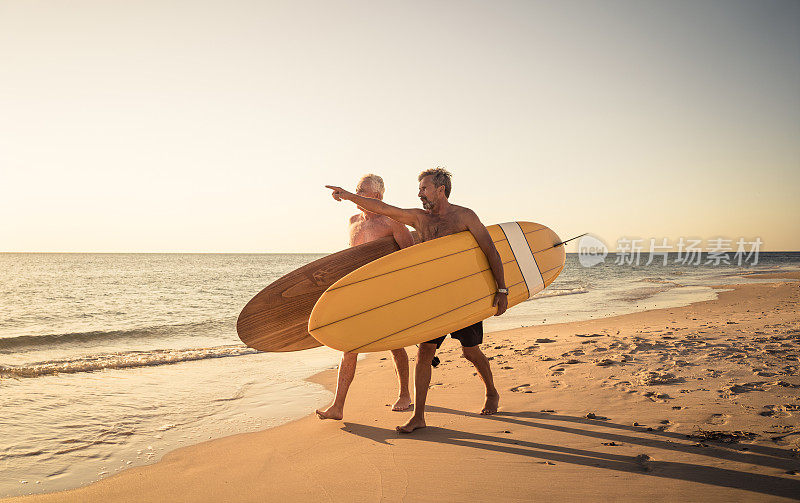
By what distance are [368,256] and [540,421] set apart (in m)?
1.82

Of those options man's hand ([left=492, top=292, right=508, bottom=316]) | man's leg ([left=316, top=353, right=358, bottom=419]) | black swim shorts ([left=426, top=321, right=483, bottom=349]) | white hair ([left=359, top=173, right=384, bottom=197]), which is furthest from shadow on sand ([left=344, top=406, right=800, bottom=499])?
white hair ([left=359, top=173, right=384, bottom=197])

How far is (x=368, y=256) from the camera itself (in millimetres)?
3840

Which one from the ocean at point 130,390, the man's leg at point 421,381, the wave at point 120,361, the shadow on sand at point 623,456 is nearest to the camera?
the shadow on sand at point 623,456

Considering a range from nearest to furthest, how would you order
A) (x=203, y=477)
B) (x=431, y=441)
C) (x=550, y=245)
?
(x=203, y=477), (x=431, y=441), (x=550, y=245)

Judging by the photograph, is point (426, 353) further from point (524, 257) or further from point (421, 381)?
point (524, 257)

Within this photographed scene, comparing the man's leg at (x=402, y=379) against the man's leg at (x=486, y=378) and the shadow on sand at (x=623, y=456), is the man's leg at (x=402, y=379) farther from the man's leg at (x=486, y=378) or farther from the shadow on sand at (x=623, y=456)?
the man's leg at (x=486, y=378)

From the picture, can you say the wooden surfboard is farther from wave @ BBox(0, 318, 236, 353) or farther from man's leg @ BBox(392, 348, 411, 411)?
wave @ BBox(0, 318, 236, 353)

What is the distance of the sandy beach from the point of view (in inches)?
86.2

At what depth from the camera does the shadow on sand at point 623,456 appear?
6.94 feet

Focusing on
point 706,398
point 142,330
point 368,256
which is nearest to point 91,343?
point 142,330

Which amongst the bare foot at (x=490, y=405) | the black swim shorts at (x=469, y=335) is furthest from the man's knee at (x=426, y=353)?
the bare foot at (x=490, y=405)

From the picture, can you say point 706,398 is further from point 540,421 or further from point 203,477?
point 203,477

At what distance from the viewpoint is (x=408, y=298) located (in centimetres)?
316

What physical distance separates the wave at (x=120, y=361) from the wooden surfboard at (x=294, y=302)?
4079 millimetres
